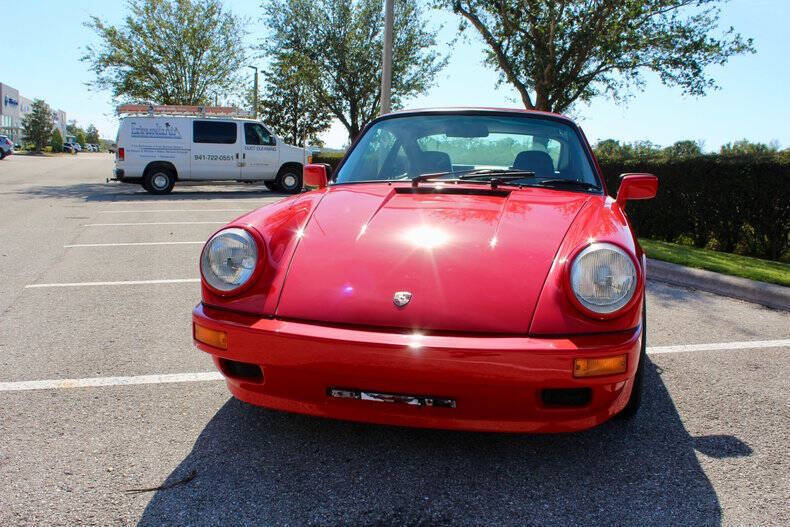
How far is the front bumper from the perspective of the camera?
6.85ft

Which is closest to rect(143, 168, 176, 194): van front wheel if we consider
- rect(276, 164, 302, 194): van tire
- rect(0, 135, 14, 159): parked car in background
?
rect(276, 164, 302, 194): van tire

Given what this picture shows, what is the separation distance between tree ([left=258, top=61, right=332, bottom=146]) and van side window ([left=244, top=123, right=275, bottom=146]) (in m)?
10.8

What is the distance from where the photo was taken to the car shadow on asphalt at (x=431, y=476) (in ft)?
6.80

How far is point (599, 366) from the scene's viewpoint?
7.04 feet

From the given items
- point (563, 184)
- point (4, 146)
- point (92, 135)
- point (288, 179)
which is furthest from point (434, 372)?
point (92, 135)

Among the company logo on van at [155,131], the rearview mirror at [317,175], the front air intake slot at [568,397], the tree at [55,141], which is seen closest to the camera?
the front air intake slot at [568,397]

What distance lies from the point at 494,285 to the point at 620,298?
1.47ft

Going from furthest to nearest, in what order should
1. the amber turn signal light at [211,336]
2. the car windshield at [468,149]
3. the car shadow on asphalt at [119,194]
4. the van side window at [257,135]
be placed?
the van side window at [257,135] < the car shadow on asphalt at [119,194] < the car windshield at [468,149] < the amber turn signal light at [211,336]

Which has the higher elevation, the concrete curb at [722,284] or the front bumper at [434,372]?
the front bumper at [434,372]

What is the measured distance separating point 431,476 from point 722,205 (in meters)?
7.97

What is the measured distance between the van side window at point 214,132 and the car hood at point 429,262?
593 inches

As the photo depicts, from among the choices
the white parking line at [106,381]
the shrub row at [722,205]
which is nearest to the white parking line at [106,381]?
the white parking line at [106,381]

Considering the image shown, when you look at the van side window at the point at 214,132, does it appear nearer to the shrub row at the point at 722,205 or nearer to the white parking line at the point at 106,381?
the shrub row at the point at 722,205

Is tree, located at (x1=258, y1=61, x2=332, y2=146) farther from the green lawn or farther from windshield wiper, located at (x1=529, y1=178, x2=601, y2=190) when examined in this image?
windshield wiper, located at (x1=529, y1=178, x2=601, y2=190)
